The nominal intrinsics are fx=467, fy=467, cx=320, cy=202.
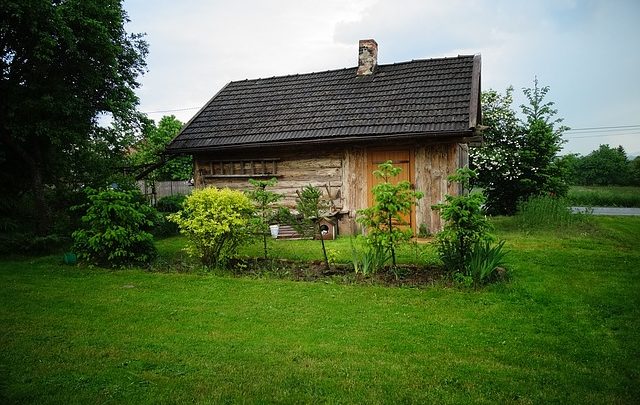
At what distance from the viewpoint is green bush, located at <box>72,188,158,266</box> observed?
9.00 metres

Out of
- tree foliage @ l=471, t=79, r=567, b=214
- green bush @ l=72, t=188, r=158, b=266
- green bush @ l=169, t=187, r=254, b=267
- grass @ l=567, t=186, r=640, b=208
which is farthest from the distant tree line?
green bush @ l=72, t=188, r=158, b=266

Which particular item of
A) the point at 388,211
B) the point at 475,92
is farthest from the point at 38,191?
the point at 475,92

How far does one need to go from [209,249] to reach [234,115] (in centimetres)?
694

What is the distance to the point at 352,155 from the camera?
12539mm

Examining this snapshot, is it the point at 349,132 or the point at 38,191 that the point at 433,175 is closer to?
the point at 349,132

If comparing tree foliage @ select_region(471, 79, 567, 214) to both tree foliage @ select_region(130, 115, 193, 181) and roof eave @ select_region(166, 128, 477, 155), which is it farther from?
tree foliage @ select_region(130, 115, 193, 181)

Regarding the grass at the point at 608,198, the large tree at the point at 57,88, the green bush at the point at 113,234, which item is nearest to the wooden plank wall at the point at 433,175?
the green bush at the point at 113,234

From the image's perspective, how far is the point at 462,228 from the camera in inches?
282

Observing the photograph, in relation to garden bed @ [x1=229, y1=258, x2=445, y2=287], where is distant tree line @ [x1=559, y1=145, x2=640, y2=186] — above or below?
above

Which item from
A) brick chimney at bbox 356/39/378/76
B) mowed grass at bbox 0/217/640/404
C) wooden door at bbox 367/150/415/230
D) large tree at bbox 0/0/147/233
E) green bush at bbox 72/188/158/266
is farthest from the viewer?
brick chimney at bbox 356/39/378/76

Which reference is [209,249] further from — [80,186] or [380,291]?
[80,186]

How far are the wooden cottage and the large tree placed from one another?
2395 mm

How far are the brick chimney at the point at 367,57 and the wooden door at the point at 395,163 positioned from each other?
3636mm

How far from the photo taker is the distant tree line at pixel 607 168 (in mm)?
32594
